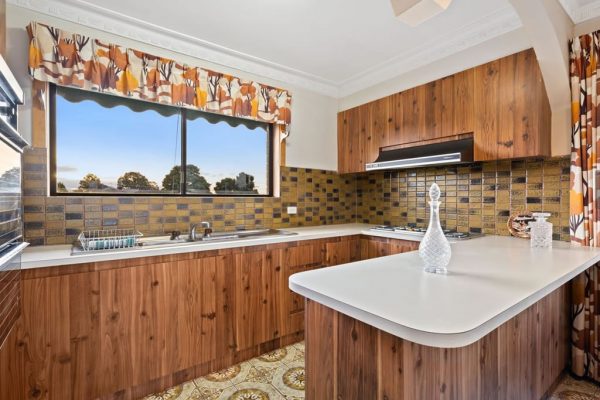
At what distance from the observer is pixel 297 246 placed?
94.4 inches

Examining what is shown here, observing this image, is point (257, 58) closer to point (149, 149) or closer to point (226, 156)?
point (226, 156)

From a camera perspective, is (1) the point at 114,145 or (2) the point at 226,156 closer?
(1) the point at 114,145

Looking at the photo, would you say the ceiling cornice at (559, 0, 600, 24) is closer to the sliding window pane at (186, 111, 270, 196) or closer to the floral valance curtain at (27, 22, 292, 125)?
the floral valance curtain at (27, 22, 292, 125)

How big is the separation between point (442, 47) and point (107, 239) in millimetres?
2892

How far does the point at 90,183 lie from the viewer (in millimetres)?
2098

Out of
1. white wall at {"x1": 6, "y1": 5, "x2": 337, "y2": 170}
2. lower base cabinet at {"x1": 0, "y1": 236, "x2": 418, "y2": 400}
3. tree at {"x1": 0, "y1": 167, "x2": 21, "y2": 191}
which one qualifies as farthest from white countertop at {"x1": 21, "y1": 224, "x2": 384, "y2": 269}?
white wall at {"x1": 6, "y1": 5, "x2": 337, "y2": 170}

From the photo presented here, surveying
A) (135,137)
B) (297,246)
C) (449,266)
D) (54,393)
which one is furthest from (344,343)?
(135,137)

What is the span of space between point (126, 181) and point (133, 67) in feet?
2.73

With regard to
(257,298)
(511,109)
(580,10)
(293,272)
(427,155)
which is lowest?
(257,298)

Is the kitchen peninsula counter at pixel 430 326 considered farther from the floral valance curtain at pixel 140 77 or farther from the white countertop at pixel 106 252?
the floral valance curtain at pixel 140 77

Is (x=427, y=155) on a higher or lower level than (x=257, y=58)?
lower

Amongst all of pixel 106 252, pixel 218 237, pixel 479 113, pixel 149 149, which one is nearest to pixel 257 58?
pixel 149 149

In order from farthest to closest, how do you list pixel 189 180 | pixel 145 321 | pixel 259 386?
pixel 189 180 < pixel 259 386 < pixel 145 321

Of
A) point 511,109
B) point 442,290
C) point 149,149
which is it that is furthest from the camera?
point 149,149
